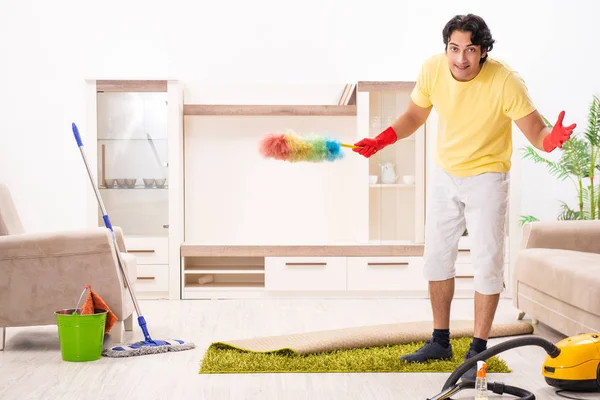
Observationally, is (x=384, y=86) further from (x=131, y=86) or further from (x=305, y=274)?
(x=131, y=86)

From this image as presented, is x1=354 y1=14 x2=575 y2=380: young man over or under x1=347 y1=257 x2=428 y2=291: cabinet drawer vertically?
over

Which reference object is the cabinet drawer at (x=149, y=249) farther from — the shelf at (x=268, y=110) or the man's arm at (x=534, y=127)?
the man's arm at (x=534, y=127)

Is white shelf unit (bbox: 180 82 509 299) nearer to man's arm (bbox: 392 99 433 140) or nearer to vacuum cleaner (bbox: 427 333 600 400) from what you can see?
man's arm (bbox: 392 99 433 140)

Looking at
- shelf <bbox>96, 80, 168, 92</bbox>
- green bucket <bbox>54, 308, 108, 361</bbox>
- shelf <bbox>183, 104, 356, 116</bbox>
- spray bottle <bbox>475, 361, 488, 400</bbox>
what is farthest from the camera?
shelf <bbox>183, 104, 356, 116</bbox>

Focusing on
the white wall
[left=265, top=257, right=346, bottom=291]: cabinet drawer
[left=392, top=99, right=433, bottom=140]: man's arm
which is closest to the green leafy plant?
the white wall

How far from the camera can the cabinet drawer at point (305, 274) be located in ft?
16.9

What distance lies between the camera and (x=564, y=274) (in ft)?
11.4

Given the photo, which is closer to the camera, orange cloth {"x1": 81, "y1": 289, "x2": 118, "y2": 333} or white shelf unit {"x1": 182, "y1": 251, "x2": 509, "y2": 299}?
orange cloth {"x1": 81, "y1": 289, "x2": 118, "y2": 333}

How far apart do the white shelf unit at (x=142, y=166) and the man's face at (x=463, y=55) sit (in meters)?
2.70

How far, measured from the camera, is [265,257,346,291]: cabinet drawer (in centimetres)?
516

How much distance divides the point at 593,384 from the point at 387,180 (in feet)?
9.07

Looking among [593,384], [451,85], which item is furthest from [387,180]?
[593,384]

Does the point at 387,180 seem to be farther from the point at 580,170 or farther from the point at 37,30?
the point at 37,30

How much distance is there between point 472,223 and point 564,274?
0.79 meters
